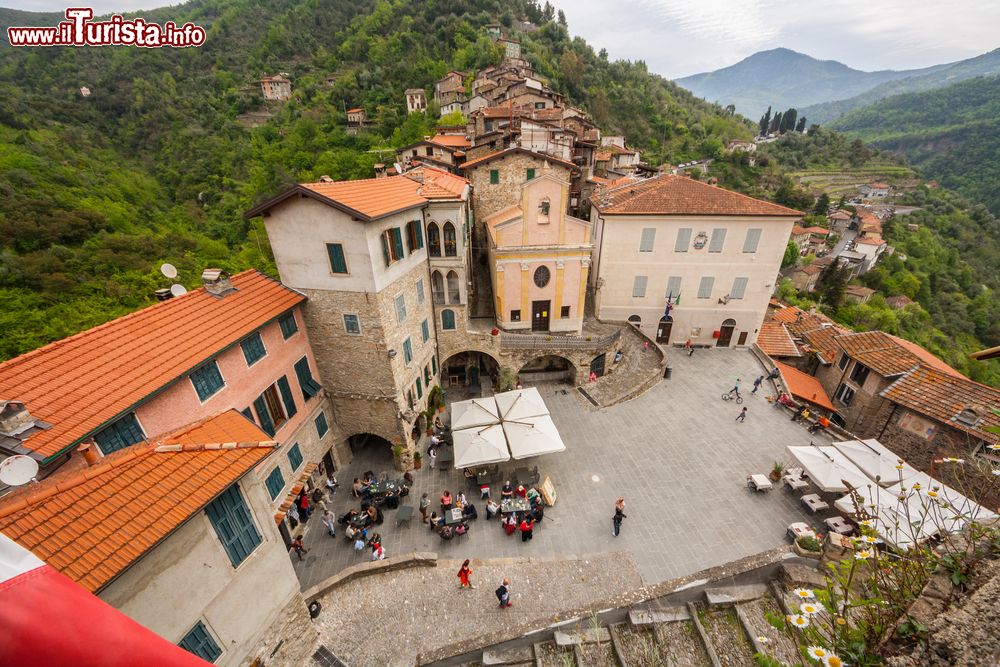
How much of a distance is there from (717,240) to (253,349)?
82.7 ft

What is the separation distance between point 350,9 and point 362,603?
152528mm

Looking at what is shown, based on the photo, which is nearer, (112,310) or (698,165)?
(112,310)

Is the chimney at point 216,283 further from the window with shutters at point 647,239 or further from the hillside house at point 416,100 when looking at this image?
the hillside house at point 416,100

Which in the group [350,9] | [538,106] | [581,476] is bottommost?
[581,476]

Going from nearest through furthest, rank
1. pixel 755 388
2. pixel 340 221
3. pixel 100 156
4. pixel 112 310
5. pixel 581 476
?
pixel 340 221, pixel 581 476, pixel 755 388, pixel 112 310, pixel 100 156

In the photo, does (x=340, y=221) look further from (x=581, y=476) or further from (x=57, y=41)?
(x=57, y=41)

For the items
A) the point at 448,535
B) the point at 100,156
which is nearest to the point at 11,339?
the point at 448,535

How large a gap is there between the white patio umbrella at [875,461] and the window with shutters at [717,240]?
41.8ft

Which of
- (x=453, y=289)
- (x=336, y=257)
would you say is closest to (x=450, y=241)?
(x=453, y=289)

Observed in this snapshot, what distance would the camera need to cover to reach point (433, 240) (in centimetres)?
1869

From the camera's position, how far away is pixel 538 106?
48.3m

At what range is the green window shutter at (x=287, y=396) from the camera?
14.3 metres

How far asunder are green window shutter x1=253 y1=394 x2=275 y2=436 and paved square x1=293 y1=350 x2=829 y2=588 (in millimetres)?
4901

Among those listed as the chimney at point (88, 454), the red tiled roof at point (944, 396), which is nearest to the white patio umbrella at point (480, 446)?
the chimney at point (88, 454)
